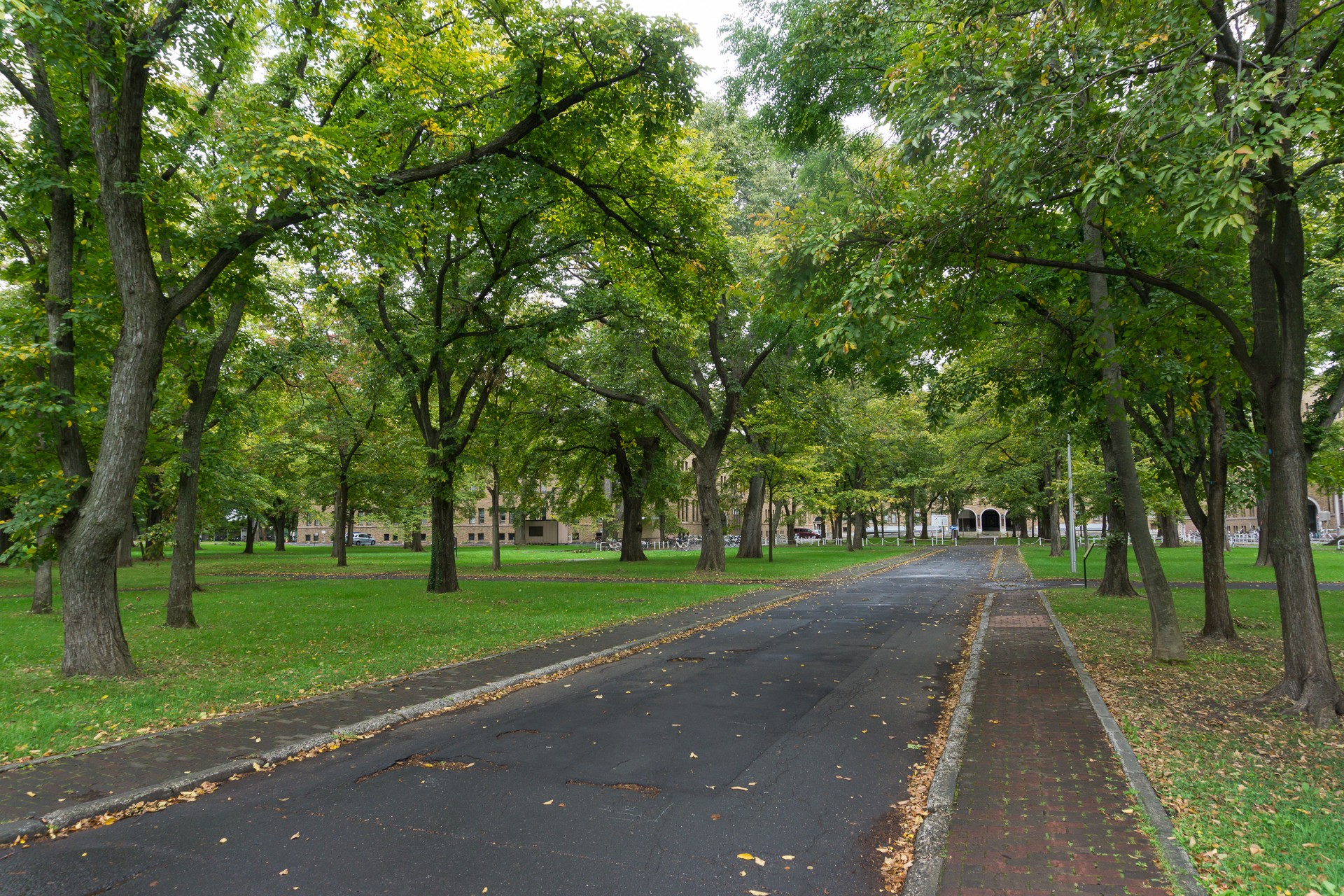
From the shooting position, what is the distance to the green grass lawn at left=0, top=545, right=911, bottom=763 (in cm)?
705

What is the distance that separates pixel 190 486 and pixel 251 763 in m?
10.2

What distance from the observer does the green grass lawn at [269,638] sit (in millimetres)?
7047

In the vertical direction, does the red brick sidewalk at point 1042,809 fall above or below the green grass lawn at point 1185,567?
above

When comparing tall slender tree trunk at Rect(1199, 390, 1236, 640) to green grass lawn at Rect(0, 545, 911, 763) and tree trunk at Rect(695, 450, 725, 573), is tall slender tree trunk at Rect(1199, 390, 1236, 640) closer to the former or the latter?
green grass lawn at Rect(0, 545, 911, 763)

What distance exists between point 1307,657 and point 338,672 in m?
10.5

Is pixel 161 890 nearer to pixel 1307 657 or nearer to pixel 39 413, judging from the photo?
pixel 39 413

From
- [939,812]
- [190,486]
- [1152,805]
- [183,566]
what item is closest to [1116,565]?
[1152,805]

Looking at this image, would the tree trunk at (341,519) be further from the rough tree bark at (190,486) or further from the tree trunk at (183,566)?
the tree trunk at (183,566)

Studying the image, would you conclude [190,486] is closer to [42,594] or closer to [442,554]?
[42,594]

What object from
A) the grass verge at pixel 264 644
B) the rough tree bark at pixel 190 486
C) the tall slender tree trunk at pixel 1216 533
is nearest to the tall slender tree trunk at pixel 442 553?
the grass verge at pixel 264 644

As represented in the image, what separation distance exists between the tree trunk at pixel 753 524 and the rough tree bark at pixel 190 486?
81.6ft

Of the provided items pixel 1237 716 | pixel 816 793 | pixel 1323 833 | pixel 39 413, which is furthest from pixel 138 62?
pixel 1237 716

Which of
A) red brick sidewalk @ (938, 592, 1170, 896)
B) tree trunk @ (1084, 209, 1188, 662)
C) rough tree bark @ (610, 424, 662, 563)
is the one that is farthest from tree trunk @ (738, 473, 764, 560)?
red brick sidewalk @ (938, 592, 1170, 896)

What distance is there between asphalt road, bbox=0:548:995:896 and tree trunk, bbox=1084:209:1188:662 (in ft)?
11.5
